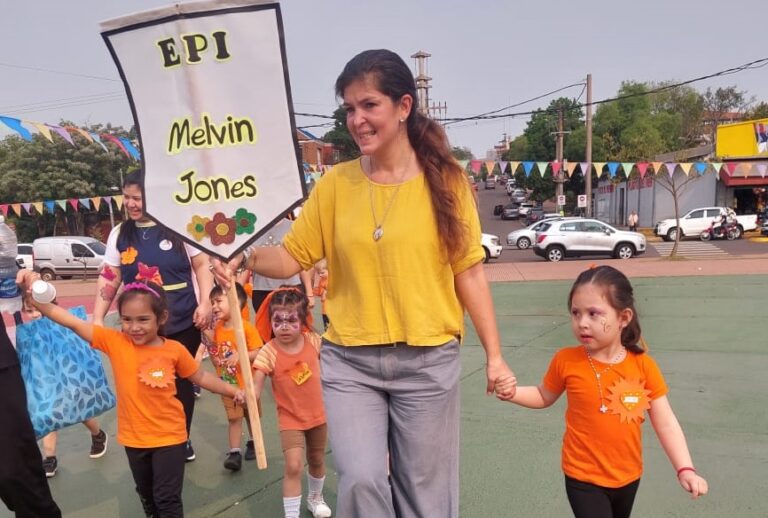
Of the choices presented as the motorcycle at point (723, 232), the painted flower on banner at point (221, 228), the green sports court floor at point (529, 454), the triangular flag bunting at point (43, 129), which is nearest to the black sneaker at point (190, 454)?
the green sports court floor at point (529, 454)

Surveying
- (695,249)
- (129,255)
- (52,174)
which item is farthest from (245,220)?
(52,174)

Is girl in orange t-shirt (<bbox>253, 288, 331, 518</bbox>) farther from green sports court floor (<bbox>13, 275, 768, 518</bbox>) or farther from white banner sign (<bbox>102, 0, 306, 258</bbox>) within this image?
white banner sign (<bbox>102, 0, 306, 258</bbox>)

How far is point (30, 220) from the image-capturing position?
3781 centimetres

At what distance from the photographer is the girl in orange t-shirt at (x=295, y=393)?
3.02m

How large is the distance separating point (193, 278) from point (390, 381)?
192cm

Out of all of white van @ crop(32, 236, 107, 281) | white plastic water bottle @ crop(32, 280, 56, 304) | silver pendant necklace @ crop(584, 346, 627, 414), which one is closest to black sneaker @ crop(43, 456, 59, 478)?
white plastic water bottle @ crop(32, 280, 56, 304)

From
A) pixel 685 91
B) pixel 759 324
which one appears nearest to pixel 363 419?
pixel 759 324

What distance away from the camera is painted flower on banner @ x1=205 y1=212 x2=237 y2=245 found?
2609mm

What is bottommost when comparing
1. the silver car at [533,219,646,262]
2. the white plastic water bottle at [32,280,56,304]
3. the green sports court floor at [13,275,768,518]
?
the silver car at [533,219,646,262]

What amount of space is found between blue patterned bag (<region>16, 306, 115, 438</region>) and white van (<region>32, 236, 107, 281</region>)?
2121cm

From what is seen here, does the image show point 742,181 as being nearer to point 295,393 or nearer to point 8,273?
point 295,393

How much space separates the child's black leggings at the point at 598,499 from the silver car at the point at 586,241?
59.2ft

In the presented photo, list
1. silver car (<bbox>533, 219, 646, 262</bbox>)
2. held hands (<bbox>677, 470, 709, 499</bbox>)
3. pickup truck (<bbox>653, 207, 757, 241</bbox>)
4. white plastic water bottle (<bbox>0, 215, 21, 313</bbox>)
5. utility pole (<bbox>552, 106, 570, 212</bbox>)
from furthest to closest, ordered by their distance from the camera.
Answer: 1. utility pole (<bbox>552, 106, 570, 212</bbox>)
2. pickup truck (<bbox>653, 207, 757, 241</bbox>)
3. silver car (<bbox>533, 219, 646, 262</bbox>)
4. white plastic water bottle (<bbox>0, 215, 21, 313</bbox>)
5. held hands (<bbox>677, 470, 709, 499</bbox>)

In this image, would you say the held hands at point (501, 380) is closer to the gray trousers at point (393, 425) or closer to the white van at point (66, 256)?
the gray trousers at point (393, 425)
